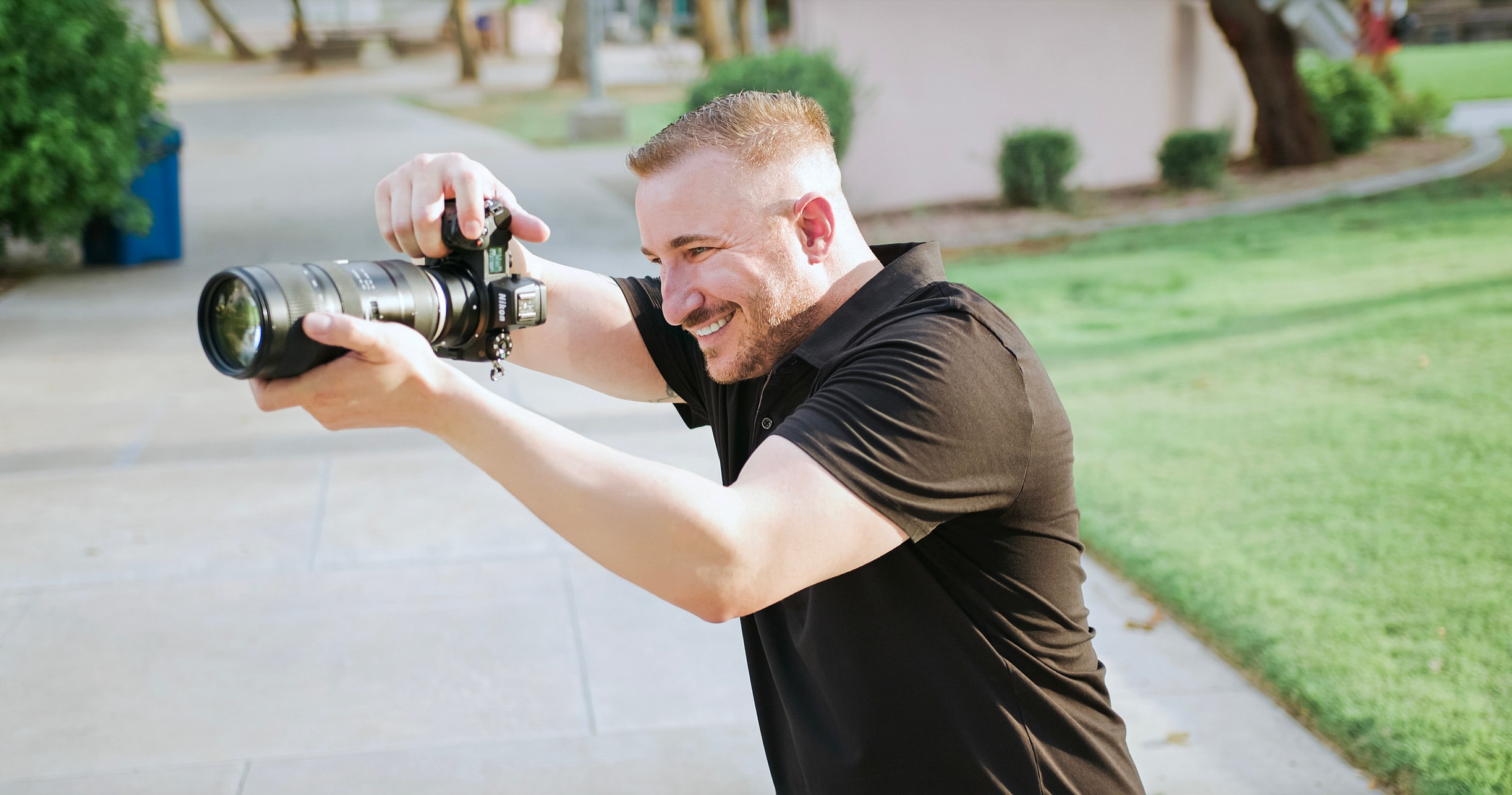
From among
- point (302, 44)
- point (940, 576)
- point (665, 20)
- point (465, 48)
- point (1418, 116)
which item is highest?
point (665, 20)

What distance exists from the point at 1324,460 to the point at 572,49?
28.8 metres

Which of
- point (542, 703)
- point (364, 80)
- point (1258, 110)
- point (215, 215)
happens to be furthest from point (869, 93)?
point (364, 80)

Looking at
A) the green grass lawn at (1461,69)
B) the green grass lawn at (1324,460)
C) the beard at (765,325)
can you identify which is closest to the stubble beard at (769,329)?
the beard at (765,325)

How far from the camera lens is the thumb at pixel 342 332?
134 cm

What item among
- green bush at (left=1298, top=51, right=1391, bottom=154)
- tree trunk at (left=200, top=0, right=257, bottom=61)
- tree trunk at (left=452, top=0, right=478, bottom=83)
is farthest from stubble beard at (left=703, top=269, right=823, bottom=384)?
tree trunk at (left=200, top=0, right=257, bottom=61)

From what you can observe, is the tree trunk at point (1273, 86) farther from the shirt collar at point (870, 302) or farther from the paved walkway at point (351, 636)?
the shirt collar at point (870, 302)

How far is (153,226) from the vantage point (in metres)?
10.1

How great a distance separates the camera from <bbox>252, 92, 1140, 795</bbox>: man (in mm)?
1402

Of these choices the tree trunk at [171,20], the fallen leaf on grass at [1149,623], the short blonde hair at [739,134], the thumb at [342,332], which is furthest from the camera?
Result: the tree trunk at [171,20]

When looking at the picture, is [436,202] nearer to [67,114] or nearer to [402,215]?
[402,215]

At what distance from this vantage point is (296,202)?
13164mm

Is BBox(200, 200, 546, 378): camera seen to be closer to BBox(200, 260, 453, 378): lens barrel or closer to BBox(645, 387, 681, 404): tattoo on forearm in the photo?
BBox(200, 260, 453, 378): lens barrel

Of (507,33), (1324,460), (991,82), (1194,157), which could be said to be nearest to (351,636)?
(1324,460)

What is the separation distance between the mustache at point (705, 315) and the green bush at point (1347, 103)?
14978mm
